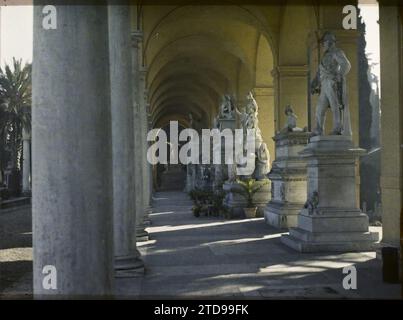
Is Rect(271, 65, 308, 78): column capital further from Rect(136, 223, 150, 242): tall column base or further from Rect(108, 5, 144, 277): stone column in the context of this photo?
Rect(108, 5, 144, 277): stone column

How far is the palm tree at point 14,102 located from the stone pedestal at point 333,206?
93.7 ft

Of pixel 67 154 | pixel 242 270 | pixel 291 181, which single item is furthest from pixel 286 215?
pixel 67 154

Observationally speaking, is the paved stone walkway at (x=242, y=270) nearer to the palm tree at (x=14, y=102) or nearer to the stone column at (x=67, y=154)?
the stone column at (x=67, y=154)

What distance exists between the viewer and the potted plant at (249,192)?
1942 cm

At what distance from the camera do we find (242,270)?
8.91m

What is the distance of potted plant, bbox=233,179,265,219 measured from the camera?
19.4m

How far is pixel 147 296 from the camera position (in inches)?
275

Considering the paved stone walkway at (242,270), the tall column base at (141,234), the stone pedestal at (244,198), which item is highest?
the stone pedestal at (244,198)

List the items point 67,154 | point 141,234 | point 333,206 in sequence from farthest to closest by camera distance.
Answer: point 141,234
point 333,206
point 67,154

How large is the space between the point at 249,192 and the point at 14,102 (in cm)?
2354

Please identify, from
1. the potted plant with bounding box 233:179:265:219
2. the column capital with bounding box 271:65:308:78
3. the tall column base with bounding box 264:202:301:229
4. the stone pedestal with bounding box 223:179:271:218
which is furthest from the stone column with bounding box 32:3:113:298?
the column capital with bounding box 271:65:308:78

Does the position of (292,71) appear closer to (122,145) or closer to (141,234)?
(141,234)

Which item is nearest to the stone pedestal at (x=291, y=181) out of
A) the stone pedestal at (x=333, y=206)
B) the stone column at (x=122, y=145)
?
the stone pedestal at (x=333, y=206)
